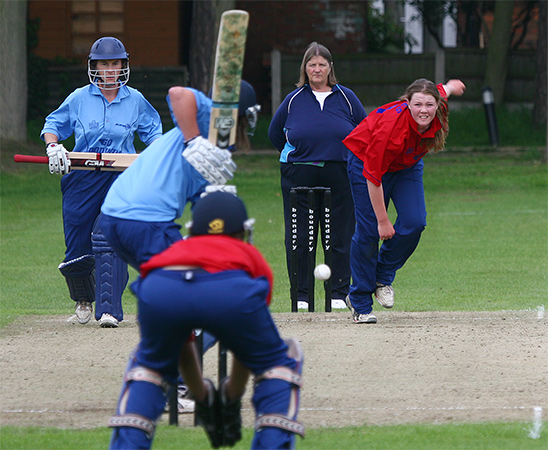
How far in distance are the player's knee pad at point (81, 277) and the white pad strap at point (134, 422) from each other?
360 cm

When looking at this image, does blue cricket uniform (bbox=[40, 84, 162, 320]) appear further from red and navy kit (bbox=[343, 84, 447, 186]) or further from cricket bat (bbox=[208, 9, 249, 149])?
cricket bat (bbox=[208, 9, 249, 149])

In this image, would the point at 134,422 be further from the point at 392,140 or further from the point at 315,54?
the point at 315,54

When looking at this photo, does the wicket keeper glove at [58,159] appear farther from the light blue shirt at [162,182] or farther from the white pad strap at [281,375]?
the white pad strap at [281,375]

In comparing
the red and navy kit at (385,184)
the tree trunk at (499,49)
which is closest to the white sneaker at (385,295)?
the red and navy kit at (385,184)

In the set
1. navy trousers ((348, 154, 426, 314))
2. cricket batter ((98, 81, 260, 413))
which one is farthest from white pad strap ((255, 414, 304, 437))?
navy trousers ((348, 154, 426, 314))

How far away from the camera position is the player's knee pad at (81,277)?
291 inches

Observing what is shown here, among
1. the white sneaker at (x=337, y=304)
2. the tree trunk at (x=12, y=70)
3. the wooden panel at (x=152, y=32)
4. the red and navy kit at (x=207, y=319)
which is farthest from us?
the wooden panel at (x=152, y=32)

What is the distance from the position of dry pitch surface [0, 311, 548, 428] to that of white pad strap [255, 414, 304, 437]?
97 centimetres

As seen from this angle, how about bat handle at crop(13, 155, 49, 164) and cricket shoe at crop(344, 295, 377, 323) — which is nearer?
bat handle at crop(13, 155, 49, 164)

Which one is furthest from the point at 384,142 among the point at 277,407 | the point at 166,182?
the point at 277,407

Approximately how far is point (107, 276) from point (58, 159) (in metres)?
0.94

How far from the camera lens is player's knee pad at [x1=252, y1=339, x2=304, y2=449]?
12.7ft

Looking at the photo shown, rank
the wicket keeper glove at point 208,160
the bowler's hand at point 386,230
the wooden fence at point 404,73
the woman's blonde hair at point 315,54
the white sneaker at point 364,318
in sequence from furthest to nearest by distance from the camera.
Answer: the wooden fence at point 404,73 < the woman's blonde hair at point 315,54 < the white sneaker at point 364,318 < the bowler's hand at point 386,230 < the wicket keeper glove at point 208,160

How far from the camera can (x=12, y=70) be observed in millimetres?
19062
